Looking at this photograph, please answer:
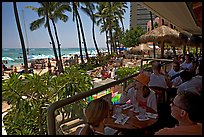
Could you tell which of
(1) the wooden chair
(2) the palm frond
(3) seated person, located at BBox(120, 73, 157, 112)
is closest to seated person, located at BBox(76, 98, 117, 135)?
(3) seated person, located at BBox(120, 73, 157, 112)

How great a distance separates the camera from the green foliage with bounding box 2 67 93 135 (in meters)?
4.05

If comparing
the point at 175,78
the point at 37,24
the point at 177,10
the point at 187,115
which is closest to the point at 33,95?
the point at 175,78

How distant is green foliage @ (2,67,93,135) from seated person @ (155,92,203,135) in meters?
2.90

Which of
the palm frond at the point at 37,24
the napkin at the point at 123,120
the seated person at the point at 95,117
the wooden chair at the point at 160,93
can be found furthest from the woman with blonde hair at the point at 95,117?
the palm frond at the point at 37,24

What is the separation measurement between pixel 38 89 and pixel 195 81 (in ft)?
8.76

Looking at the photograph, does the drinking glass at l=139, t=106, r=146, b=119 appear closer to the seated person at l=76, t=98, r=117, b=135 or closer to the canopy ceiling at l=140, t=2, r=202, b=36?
the seated person at l=76, t=98, r=117, b=135

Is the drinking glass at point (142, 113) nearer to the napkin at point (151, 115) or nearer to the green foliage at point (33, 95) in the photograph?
the napkin at point (151, 115)

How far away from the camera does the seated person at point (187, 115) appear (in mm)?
1424

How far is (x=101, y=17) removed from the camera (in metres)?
39.1

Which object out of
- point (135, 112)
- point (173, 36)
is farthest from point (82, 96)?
point (173, 36)

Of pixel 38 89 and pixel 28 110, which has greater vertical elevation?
pixel 38 89

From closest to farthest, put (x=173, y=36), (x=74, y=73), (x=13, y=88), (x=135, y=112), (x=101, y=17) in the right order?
(x=135, y=112) < (x=13, y=88) < (x=74, y=73) < (x=173, y=36) < (x=101, y=17)

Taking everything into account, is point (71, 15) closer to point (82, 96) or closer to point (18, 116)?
point (18, 116)

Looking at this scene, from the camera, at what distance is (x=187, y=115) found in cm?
156
